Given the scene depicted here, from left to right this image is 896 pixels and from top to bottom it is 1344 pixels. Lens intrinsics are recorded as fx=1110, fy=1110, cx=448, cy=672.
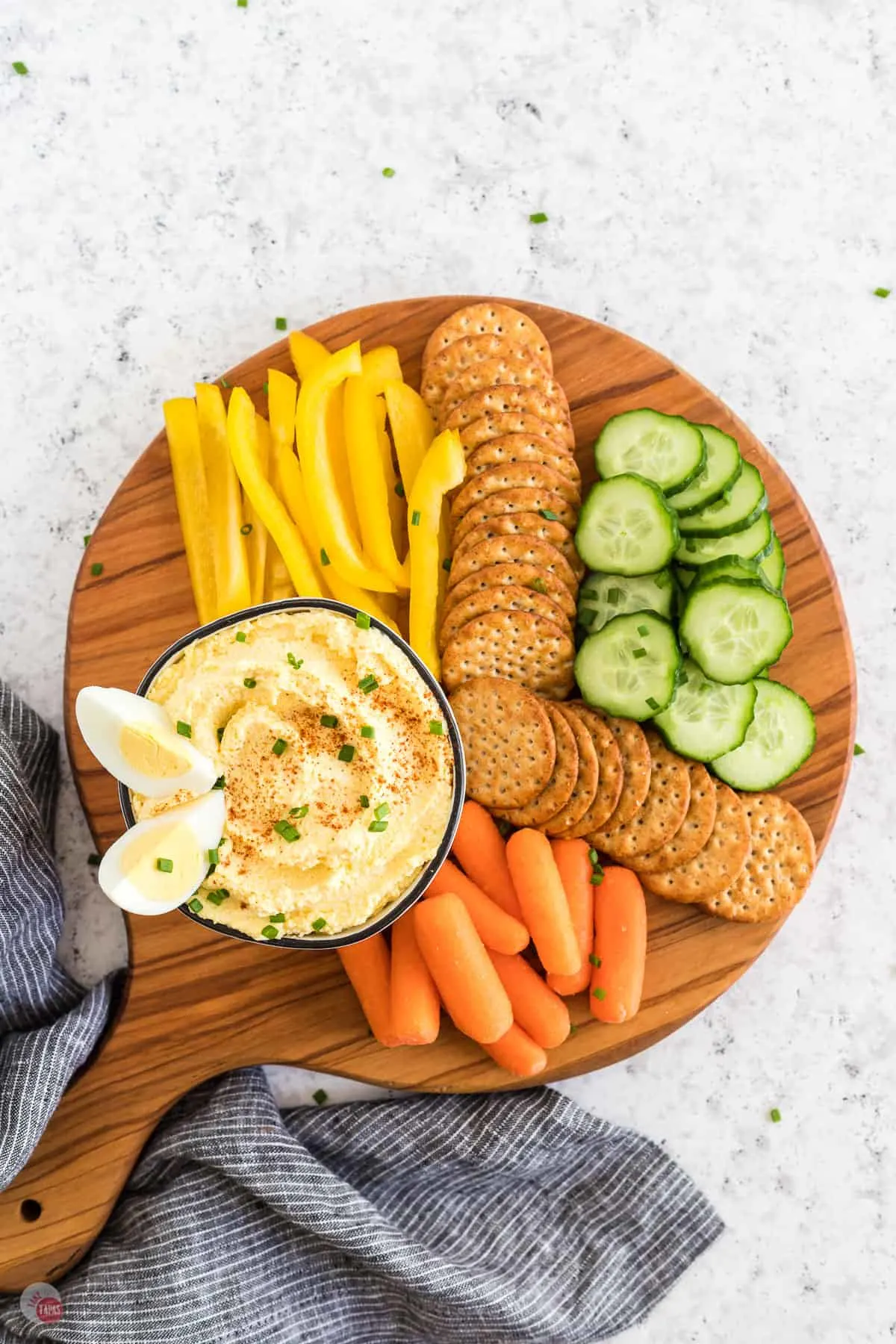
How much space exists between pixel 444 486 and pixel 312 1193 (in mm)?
1867

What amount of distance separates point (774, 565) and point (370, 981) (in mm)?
1520

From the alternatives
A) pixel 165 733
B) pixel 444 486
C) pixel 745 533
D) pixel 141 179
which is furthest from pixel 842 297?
pixel 165 733

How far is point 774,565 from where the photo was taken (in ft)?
9.68

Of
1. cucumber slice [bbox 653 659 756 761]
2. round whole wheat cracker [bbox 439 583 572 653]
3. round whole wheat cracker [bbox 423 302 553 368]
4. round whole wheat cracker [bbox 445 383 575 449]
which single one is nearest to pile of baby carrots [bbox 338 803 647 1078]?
cucumber slice [bbox 653 659 756 761]

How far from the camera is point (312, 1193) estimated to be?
114 inches

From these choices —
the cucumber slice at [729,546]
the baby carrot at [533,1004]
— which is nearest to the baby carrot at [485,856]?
the baby carrot at [533,1004]

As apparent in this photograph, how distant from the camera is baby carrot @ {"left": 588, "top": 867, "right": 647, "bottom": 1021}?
9.29ft

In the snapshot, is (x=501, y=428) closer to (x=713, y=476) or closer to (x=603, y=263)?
(x=713, y=476)

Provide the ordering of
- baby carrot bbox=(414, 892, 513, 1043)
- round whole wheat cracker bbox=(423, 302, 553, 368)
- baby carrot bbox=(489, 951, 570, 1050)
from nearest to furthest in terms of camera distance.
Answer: baby carrot bbox=(414, 892, 513, 1043)
baby carrot bbox=(489, 951, 570, 1050)
round whole wheat cracker bbox=(423, 302, 553, 368)

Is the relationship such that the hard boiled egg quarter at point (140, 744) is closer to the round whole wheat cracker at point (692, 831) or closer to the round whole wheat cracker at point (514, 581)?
the round whole wheat cracker at point (514, 581)

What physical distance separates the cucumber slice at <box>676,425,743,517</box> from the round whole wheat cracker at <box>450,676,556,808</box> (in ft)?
2.11

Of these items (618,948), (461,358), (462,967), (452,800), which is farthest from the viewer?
(461,358)

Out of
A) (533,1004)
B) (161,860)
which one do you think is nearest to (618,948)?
(533,1004)

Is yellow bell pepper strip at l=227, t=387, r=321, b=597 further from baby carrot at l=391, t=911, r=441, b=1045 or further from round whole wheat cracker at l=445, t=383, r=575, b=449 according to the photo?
baby carrot at l=391, t=911, r=441, b=1045
